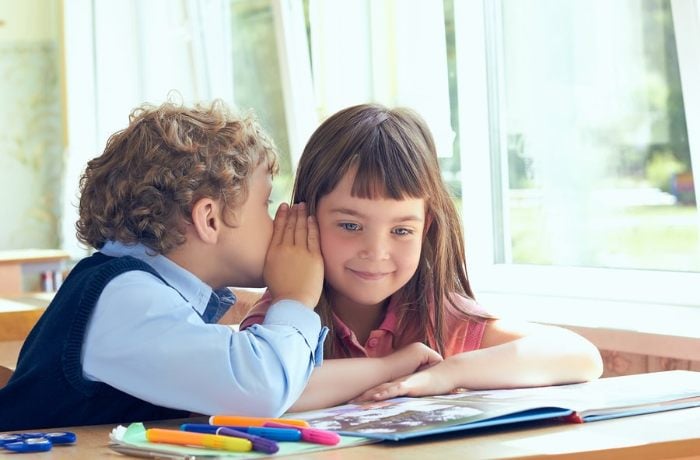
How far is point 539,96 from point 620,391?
1.75m

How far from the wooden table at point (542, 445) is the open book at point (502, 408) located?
1 centimetres

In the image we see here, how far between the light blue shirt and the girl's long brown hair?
35 centimetres

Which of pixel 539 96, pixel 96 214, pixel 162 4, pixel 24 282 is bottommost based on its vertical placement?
pixel 24 282

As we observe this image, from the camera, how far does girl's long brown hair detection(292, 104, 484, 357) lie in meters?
1.58

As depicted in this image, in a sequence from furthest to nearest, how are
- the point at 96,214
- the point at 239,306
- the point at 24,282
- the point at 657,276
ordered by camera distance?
1. the point at 24,282
2. the point at 657,276
3. the point at 239,306
4. the point at 96,214

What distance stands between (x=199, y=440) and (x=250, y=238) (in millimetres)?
440

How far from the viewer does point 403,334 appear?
1.70 metres

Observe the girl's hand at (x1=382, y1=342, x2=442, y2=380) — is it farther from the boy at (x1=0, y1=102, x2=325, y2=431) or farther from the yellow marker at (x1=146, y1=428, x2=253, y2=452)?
the yellow marker at (x1=146, y1=428, x2=253, y2=452)

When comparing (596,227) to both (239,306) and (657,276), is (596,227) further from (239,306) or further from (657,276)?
(239,306)

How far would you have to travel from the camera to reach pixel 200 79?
4.34 meters

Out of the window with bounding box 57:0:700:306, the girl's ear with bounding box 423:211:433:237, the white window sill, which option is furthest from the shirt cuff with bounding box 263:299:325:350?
the window with bounding box 57:0:700:306

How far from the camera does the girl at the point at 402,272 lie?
1.47 m

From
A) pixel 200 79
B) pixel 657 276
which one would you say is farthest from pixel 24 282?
pixel 657 276

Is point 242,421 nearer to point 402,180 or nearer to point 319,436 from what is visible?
point 319,436
